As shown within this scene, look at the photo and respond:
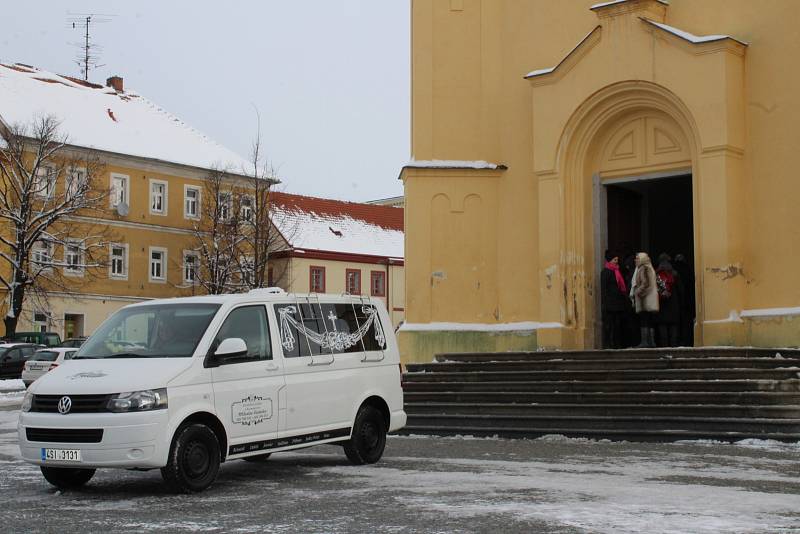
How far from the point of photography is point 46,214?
49781 millimetres

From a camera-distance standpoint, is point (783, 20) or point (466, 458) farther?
point (783, 20)

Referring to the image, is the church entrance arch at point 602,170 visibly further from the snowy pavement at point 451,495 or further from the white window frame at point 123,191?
the white window frame at point 123,191

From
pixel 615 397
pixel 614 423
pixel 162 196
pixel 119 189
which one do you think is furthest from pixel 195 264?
pixel 614 423

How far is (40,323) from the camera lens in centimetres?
5356

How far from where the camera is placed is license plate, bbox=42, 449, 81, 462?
9820 mm

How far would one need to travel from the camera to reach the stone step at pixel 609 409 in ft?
49.0

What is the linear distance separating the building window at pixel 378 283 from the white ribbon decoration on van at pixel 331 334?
54.1 meters

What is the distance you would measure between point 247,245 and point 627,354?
43.8 m

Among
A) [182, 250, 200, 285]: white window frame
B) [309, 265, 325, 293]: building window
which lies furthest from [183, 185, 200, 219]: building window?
[309, 265, 325, 293]: building window

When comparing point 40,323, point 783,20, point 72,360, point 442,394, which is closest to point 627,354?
point 442,394

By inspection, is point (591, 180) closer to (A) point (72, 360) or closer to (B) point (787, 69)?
(B) point (787, 69)

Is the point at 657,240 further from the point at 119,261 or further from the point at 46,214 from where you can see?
the point at 119,261

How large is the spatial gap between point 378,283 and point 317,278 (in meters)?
5.14

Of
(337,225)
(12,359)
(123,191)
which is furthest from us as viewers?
(337,225)
